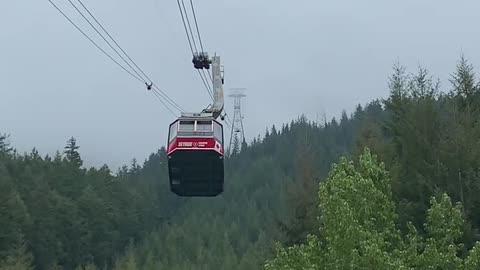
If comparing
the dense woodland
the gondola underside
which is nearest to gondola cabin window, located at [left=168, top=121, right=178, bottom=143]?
the gondola underside

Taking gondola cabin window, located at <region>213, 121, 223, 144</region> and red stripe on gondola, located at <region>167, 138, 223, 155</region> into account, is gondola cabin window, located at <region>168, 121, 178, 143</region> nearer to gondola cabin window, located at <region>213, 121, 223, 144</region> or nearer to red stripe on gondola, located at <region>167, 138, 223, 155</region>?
red stripe on gondola, located at <region>167, 138, 223, 155</region>

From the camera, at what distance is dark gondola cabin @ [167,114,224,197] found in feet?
86.8

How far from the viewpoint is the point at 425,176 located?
120ft

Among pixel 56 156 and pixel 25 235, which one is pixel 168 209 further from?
pixel 25 235

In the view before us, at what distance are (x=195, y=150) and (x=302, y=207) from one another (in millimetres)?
21440

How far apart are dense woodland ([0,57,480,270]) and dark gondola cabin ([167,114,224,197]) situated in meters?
3.52

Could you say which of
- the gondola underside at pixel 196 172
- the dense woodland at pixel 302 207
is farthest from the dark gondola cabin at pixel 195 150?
the dense woodland at pixel 302 207

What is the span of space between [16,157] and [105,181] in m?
13.6

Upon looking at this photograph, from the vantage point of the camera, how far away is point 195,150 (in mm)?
26547

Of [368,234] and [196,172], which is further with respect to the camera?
[196,172]

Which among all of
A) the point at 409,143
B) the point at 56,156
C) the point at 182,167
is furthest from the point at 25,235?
the point at 182,167

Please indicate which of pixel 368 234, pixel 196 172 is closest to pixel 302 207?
pixel 196 172

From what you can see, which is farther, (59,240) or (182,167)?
(59,240)

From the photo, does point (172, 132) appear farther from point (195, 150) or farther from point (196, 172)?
point (196, 172)
